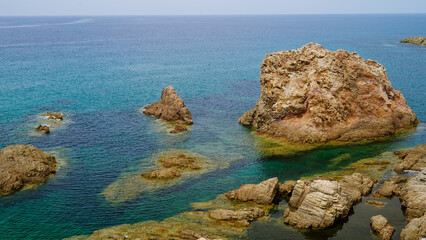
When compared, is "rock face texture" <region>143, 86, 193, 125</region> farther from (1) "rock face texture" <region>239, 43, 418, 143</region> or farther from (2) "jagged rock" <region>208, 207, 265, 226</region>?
(2) "jagged rock" <region>208, 207, 265, 226</region>

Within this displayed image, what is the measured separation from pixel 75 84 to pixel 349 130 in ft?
285

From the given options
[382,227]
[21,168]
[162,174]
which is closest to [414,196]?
[382,227]

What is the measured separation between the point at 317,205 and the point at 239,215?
9186mm

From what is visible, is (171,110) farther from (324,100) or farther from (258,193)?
(258,193)

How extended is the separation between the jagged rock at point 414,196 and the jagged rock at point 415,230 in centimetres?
423

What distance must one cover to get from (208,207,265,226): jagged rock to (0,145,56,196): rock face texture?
27.4m

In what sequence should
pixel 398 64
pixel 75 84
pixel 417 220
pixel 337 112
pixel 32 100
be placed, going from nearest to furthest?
1. pixel 417 220
2. pixel 337 112
3. pixel 32 100
4. pixel 75 84
5. pixel 398 64

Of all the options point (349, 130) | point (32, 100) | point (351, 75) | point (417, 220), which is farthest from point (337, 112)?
point (32, 100)

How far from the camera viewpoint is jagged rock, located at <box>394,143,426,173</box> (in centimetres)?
5875

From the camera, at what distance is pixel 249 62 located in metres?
162

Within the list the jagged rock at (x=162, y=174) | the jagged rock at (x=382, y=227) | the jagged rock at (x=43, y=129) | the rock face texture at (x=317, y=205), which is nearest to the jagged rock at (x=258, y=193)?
the rock face texture at (x=317, y=205)

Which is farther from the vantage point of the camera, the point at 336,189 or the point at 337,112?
the point at 337,112

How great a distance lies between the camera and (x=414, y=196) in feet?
158

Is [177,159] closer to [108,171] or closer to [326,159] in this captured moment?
[108,171]
